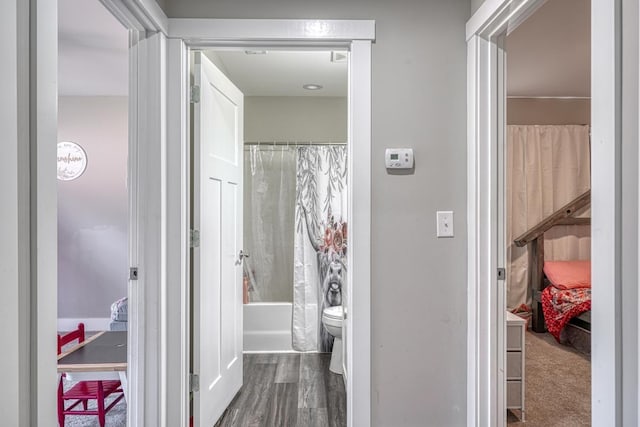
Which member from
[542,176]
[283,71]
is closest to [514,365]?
[542,176]

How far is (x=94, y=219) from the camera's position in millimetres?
3887

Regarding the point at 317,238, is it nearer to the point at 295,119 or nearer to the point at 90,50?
the point at 295,119

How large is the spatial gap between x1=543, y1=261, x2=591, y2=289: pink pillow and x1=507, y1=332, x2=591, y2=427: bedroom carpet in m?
0.52

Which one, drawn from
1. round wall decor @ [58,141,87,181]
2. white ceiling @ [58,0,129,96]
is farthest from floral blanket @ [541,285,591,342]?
round wall decor @ [58,141,87,181]

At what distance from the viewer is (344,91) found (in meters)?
3.63

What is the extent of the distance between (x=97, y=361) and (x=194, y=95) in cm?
139

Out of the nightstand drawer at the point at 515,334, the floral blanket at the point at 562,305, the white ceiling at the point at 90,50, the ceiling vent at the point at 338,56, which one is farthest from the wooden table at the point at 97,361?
the floral blanket at the point at 562,305

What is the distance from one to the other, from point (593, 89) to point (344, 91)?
2.80 meters

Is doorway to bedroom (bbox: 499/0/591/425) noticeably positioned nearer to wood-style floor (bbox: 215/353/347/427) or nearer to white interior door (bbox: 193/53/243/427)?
wood-style floor (bbox: 215/353/347/427)

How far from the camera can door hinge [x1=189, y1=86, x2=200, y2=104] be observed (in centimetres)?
190

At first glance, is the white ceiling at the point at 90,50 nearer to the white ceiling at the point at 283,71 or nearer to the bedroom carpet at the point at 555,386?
the white ceiling at the point at 283,71

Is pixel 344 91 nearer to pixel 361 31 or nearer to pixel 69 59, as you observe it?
pixel 361 31

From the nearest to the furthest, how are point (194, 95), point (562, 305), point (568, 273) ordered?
point (194, 95), point (562, 305), point (568, 273)

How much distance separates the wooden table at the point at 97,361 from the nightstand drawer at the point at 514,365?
197 cm
